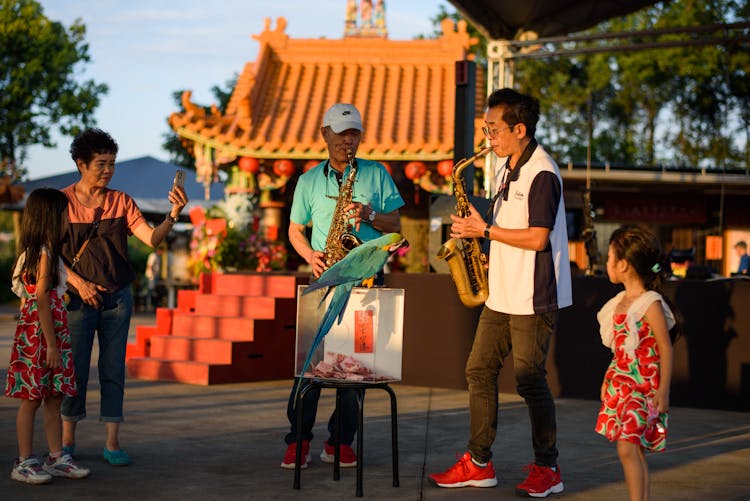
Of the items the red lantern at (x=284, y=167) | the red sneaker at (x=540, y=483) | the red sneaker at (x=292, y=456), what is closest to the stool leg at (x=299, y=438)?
the red sneaker at (x=292, y=456)

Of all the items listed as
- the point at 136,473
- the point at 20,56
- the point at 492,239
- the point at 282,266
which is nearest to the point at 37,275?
the point at 136,473

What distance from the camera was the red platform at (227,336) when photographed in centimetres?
1016

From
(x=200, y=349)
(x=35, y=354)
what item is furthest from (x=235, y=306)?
(x=35, y=354)

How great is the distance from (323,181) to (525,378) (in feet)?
5.43

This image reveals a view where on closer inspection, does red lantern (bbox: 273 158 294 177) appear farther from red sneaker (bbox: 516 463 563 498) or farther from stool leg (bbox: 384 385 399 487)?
red sneaker (bbox: 516 463 563 498)


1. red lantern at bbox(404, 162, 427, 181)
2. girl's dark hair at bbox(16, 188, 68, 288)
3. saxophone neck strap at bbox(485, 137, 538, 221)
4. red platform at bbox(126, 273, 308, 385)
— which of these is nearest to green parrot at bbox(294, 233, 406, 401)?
saxophone neck strap at bbox(485, 137, 538, 221)

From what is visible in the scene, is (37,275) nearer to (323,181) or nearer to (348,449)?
(323,181)

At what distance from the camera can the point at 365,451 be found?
6441 millimetres

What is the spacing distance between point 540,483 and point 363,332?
47.5 inches

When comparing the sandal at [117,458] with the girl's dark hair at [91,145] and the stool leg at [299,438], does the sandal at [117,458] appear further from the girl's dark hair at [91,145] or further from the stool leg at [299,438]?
the girl's dark hair at [91,145]

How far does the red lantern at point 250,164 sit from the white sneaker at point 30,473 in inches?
414

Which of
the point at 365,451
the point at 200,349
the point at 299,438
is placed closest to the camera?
the point at 299,438

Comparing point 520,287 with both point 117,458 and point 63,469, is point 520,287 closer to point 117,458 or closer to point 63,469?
point 117,458

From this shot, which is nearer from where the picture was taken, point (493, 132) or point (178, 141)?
point (493, 132)
